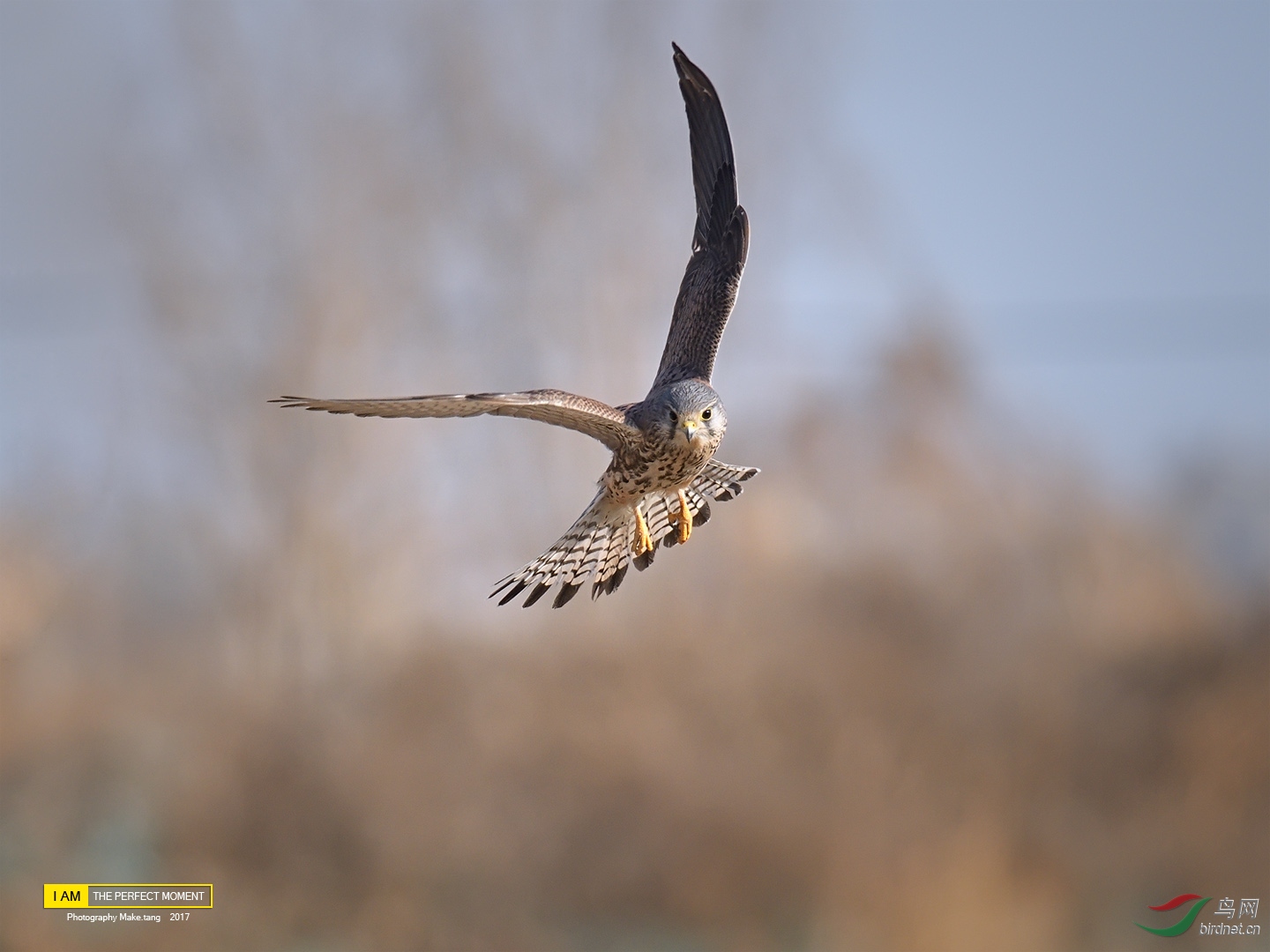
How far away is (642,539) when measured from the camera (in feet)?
13.6

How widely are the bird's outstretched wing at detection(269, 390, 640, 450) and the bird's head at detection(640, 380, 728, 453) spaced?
8 cm

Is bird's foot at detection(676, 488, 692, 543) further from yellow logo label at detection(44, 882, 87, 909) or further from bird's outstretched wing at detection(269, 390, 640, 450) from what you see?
yellow logo label at detection(44, 882, 87, 909)

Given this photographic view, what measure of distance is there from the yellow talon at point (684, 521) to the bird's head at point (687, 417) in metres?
0.52

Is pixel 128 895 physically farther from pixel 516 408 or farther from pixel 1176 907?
pixel 516 408

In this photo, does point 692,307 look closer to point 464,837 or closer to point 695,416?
point 695,416

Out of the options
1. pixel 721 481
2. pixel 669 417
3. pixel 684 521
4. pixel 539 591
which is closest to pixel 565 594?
pixel 539 591

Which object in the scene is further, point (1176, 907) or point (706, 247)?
point (1176, 907)

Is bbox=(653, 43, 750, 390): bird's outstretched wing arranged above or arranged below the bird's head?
above

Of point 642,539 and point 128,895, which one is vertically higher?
point 128,895

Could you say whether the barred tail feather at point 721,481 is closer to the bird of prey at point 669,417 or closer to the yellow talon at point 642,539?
the bird of prey at point 669,417

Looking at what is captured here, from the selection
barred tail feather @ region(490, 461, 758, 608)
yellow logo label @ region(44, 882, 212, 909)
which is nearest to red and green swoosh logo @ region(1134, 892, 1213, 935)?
yellow logo label @ region(44, 882, 212, 909)

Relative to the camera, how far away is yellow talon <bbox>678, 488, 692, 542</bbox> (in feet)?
14.1

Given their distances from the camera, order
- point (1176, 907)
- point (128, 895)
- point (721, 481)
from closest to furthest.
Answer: point (721, 481) < point (128, 895) < point (1176, 907)

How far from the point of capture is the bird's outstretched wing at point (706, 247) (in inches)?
177
